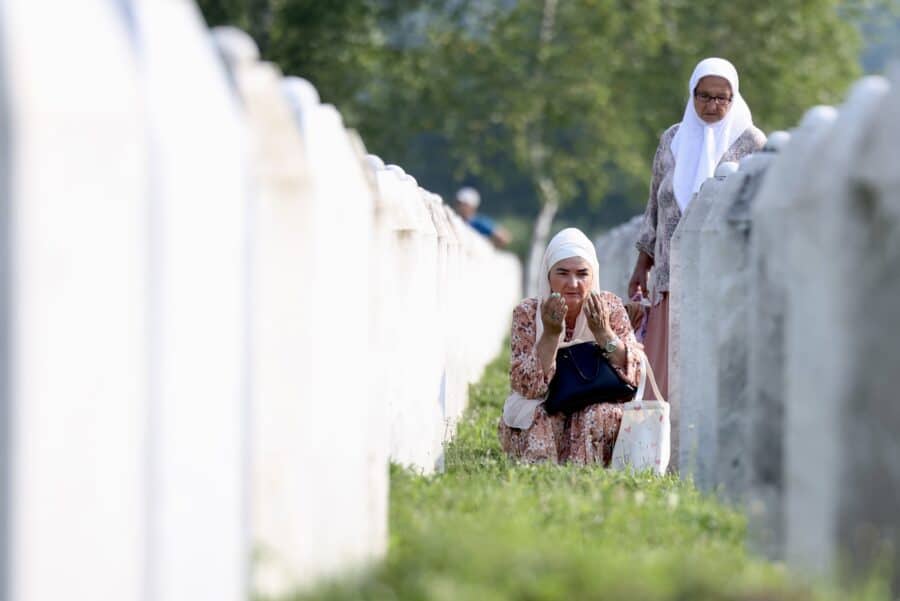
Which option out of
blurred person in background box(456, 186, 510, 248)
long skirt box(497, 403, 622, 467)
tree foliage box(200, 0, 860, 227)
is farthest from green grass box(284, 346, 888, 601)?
tree foliage box(200, 0, 860, 227)

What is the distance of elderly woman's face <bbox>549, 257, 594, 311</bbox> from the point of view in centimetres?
978

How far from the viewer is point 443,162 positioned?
3049 inches

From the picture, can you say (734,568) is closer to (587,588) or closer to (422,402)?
(587,588)

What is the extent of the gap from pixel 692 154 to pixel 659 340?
0.93 m

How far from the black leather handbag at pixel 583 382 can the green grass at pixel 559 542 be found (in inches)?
24.6

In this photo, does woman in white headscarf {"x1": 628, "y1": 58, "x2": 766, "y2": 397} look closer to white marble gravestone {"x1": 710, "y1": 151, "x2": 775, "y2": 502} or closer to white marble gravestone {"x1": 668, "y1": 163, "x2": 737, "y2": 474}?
white marble gravestone {"x1": 668, "y1": 163, "x2": 737, "y2": 474}

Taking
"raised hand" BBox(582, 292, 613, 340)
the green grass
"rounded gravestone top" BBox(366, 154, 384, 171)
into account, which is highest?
"rounded gravestone top" BBox(366, 154, 384, 171)

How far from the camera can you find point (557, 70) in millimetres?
38812

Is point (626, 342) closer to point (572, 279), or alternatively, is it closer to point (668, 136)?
point (572, 279)

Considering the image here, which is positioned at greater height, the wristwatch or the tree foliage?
the tree foliage

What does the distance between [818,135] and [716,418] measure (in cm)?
183

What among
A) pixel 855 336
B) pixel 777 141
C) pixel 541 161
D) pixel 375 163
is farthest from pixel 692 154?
pixel 541 161

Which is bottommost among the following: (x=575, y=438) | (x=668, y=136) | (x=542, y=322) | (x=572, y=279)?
(x=575, y=438)

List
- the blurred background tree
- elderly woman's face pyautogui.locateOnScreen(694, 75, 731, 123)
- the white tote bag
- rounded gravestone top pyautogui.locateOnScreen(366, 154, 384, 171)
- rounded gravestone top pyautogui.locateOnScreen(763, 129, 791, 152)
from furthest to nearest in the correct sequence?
1. the blurred background tree
2. elderly woman's face pyautogui.locateOnScreen(694, 75, 731, 123)
3. the white tote bag
4. rounded gravestone top pyautogui.locateOnScreen(366, 154, 384, 171)
5. rounded gravestone top pyautogui.locateOnScreen(763, 129, 791, 152)
